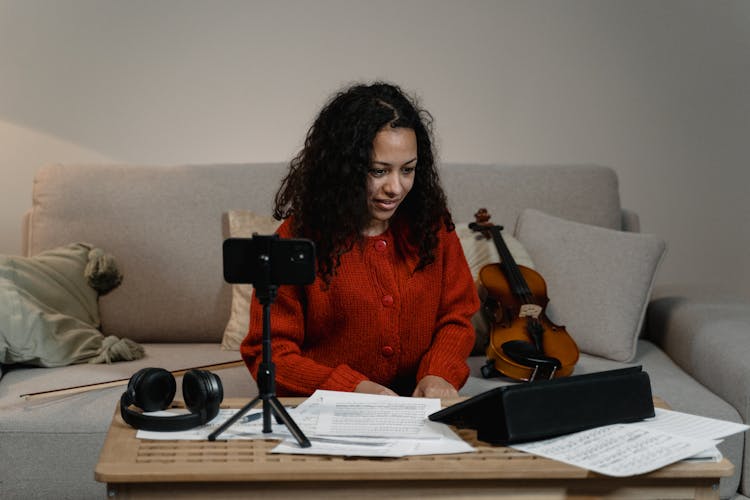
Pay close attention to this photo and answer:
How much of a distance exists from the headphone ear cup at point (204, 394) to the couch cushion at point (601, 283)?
1327 millimetres

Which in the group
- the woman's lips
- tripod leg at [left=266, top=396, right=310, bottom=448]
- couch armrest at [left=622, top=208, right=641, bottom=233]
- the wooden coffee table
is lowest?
the wooden coffee table

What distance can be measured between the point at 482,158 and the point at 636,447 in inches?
82.7

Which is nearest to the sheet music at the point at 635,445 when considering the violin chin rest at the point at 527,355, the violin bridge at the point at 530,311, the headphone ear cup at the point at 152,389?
the headphone ear cup at the point at 152,389

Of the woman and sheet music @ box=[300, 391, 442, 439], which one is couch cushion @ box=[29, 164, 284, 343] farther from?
sheet music @ box=[300, 391, 442, 439]

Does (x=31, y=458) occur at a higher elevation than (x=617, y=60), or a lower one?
lower

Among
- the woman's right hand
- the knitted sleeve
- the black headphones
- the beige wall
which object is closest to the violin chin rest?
the knitted sleeve

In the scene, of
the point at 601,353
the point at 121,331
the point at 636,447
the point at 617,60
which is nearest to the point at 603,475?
the point at 636,447

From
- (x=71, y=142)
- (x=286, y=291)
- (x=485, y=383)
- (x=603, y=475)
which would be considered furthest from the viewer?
(x=71, y=142)

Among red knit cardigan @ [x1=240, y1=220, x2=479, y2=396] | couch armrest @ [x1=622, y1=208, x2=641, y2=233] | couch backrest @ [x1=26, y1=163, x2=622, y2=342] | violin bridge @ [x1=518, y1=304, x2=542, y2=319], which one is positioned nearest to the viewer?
red knit cardigan @ [x1=240, y1=220, x2=479, y2=396]

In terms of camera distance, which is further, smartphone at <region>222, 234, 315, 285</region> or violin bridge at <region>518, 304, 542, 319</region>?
violin bridge at <region>518, 304, 542, 319</region>

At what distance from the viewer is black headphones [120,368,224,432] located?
1.25 metres

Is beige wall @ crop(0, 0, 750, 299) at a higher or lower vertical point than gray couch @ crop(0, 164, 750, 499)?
higher

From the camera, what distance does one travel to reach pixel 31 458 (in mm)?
1940

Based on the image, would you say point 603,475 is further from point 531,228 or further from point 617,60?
point 617,60
